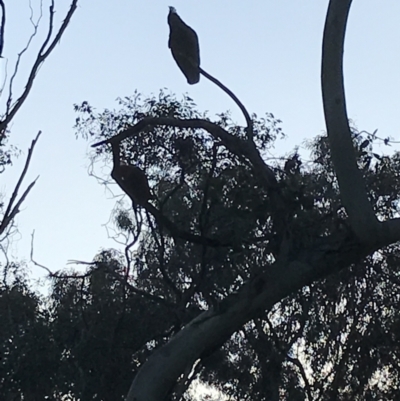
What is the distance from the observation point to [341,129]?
496 centimetres

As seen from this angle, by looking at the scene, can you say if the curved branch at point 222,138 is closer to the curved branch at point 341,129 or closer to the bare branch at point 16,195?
the curved branch at point 341,129

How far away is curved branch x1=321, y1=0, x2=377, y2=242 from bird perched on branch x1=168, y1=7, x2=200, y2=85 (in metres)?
1.43

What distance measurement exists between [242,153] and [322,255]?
0.90 meters

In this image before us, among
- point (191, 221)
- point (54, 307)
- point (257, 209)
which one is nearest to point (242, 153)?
point (257, 209)

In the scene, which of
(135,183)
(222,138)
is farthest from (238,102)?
(135,183)

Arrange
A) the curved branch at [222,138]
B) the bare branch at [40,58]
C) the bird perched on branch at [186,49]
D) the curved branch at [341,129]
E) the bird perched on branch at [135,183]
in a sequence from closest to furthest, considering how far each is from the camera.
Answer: the bare branch at [40,58] < the curved branch at [341,129] < the curved branch at [222,138] < the bird perched on branch at [135,183] < the bird perched on branch at [186,49]

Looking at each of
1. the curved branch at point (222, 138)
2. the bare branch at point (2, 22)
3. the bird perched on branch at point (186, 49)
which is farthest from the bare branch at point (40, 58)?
the bird perched on branch at point (186, 49)

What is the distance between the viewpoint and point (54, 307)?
1194 cm

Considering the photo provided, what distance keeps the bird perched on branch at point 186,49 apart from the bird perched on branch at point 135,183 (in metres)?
1.18

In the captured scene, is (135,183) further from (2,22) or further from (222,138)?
(2,22)

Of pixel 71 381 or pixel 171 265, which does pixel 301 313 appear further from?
pixel 71 381

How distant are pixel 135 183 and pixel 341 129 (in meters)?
1.51

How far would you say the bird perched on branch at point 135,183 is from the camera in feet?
18.1

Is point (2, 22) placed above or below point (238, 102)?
below
